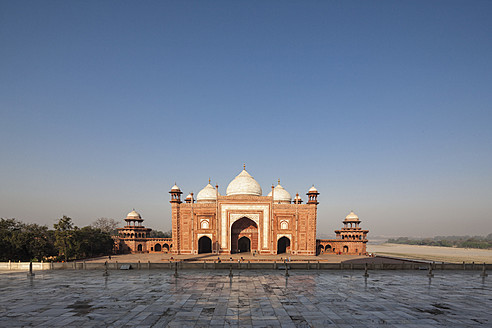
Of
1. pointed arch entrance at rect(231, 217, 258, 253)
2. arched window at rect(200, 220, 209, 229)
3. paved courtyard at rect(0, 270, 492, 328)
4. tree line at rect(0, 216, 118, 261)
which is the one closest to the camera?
paved courtyard at rect(0, 270, 492, 328)

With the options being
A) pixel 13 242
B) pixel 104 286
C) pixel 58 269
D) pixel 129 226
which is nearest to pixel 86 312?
pixel 104 286

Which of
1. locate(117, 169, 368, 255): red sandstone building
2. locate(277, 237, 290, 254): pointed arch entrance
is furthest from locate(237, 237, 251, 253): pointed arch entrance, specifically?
locate(277, 237, 290, 254): pointed arch entrance

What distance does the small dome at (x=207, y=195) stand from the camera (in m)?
47.0

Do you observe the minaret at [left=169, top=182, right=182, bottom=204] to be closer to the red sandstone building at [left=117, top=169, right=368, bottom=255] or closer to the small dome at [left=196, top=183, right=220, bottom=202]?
the red sandstone building at [left=117, top=169, right=368, bottom=255]

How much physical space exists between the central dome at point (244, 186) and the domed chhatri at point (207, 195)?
3.90 meters

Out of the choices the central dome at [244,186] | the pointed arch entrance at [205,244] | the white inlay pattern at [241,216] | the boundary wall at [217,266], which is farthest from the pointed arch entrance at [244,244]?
the boundary wall at [217,266]

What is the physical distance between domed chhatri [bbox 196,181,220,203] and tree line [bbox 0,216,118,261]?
55.5 ft

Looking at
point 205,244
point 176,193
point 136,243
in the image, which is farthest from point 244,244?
point 136,243

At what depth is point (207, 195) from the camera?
1864 inches

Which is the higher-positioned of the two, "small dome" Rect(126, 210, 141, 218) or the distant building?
"small dome" Rect(126, 210, 141, 218)

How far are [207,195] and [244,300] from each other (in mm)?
35050

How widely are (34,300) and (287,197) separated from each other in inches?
1540

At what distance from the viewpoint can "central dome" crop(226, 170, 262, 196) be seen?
140 feet

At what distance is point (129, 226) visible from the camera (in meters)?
45.7
